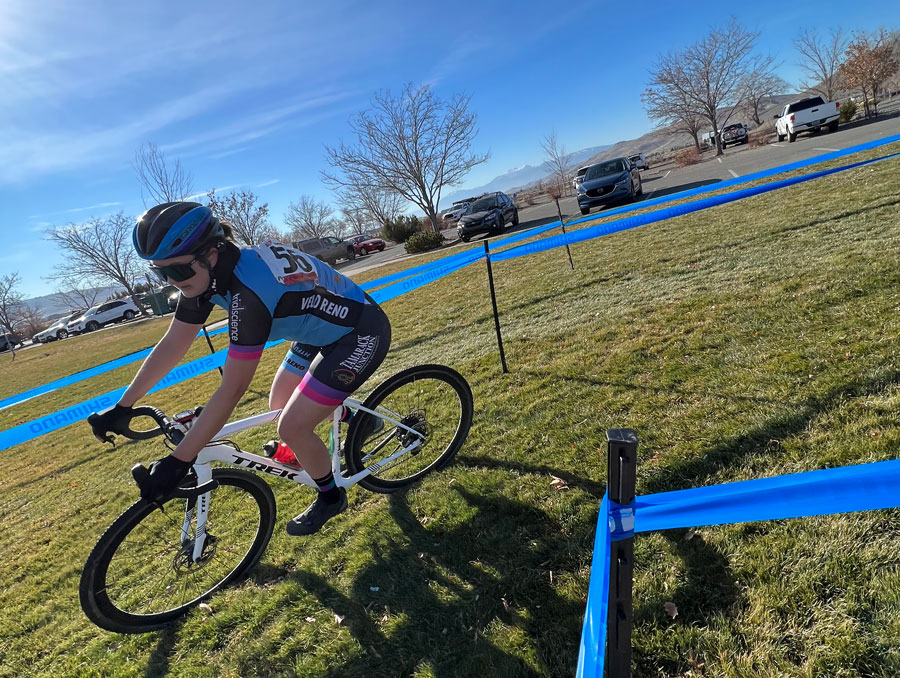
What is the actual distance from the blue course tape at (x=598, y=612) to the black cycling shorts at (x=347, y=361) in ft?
5.53

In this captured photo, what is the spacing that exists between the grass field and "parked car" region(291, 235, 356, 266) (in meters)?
31.0

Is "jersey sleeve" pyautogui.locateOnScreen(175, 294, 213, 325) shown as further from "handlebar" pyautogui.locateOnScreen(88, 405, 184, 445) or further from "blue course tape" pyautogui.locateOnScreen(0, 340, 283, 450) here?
"blue course tape" pyautogui.locateOnScreen(0, 340, 283, 450)

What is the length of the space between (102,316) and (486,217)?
114ft

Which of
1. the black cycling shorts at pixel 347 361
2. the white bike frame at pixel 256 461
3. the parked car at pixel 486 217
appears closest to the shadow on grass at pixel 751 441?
the white bike frame at pixel 256 461

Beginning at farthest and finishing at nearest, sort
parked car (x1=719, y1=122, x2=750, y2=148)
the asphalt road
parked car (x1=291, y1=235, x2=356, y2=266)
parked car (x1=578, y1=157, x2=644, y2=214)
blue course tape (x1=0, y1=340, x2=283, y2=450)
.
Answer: parked car (x1=719, y1=122, x2=750, y2=148) → parked car (x1=291, y1=235, x2=356, y2=266) → the asphalt road → parked car (x1=578, y1=157, x2=644, y2=214) → blue course tape (x1=0, y1=340, x2=283, y2=450)

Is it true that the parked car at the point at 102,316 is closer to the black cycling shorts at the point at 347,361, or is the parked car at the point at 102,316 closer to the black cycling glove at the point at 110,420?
the black cycling glove at the point at 110,420

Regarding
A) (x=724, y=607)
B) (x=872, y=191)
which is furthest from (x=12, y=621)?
(x=872, y=191)

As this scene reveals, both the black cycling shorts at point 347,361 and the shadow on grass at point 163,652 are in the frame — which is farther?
the black cycling shorts at point 347,361

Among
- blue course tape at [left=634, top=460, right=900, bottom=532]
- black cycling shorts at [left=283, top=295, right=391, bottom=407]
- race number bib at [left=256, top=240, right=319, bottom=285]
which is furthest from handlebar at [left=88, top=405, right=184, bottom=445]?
blue course tape at [left=634, top=460, right=900, bottom=532]

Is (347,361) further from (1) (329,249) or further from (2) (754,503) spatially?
(1) (329,249)

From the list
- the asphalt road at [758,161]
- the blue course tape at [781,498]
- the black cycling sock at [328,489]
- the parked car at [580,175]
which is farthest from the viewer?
the parked car at [580,175]

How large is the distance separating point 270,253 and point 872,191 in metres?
11.5

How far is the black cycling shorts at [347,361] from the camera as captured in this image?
2814 millimetres

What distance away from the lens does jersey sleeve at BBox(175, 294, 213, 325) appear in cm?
271
